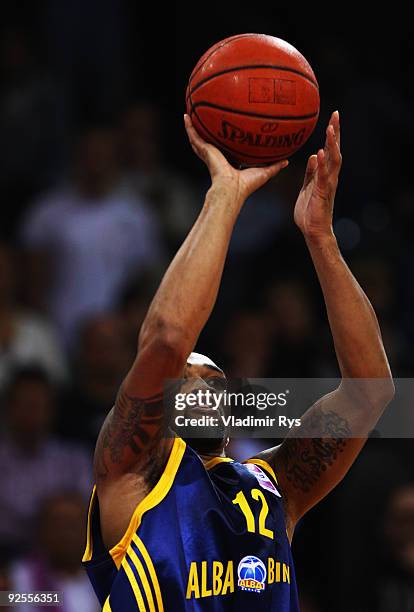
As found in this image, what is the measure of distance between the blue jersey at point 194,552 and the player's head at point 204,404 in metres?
0.11

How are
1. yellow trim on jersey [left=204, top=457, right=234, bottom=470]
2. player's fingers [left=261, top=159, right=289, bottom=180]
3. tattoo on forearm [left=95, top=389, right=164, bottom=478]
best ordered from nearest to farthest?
tattoo on forearm [left=95, top=389, right=164, bottom=478], player's fingers [left=261, top=159, right=289, bottom=180], yellow trim on jersey [left=204, top=457, right=234, bottom=470]

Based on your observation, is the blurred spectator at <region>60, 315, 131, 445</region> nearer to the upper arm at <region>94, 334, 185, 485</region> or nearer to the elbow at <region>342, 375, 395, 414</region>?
the elbow at <region>342, 375, 395, 414</region>

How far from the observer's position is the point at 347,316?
13.1 ft

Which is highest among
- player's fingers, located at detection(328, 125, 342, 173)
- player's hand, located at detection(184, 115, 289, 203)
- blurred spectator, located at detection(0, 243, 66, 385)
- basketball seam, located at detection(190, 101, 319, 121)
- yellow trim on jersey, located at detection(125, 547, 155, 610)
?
blurred spectator, located at detection(0, 243, 66, 385)

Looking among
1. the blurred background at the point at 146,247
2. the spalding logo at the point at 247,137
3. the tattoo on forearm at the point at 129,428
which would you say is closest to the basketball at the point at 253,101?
the spalding logo at the point at 247,137

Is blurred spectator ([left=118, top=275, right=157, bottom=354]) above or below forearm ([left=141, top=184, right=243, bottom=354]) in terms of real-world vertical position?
above

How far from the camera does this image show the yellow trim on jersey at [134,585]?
141 inches

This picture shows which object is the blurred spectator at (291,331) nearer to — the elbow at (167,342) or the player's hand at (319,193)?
the player's hand at (319,193)

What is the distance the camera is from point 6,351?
712cm

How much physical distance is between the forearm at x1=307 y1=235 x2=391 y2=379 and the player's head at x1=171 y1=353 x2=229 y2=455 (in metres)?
0.41

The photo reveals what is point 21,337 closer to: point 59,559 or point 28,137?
point 59,559

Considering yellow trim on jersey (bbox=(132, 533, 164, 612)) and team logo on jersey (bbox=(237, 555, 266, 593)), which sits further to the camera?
team logo on jersey (bbox=(237, 555, 266, 593))

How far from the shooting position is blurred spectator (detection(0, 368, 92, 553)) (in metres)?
6.33

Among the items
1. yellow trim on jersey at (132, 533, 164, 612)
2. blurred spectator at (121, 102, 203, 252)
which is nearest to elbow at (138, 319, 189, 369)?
yellow trim on jersey at (132, 533, 164, 612)
